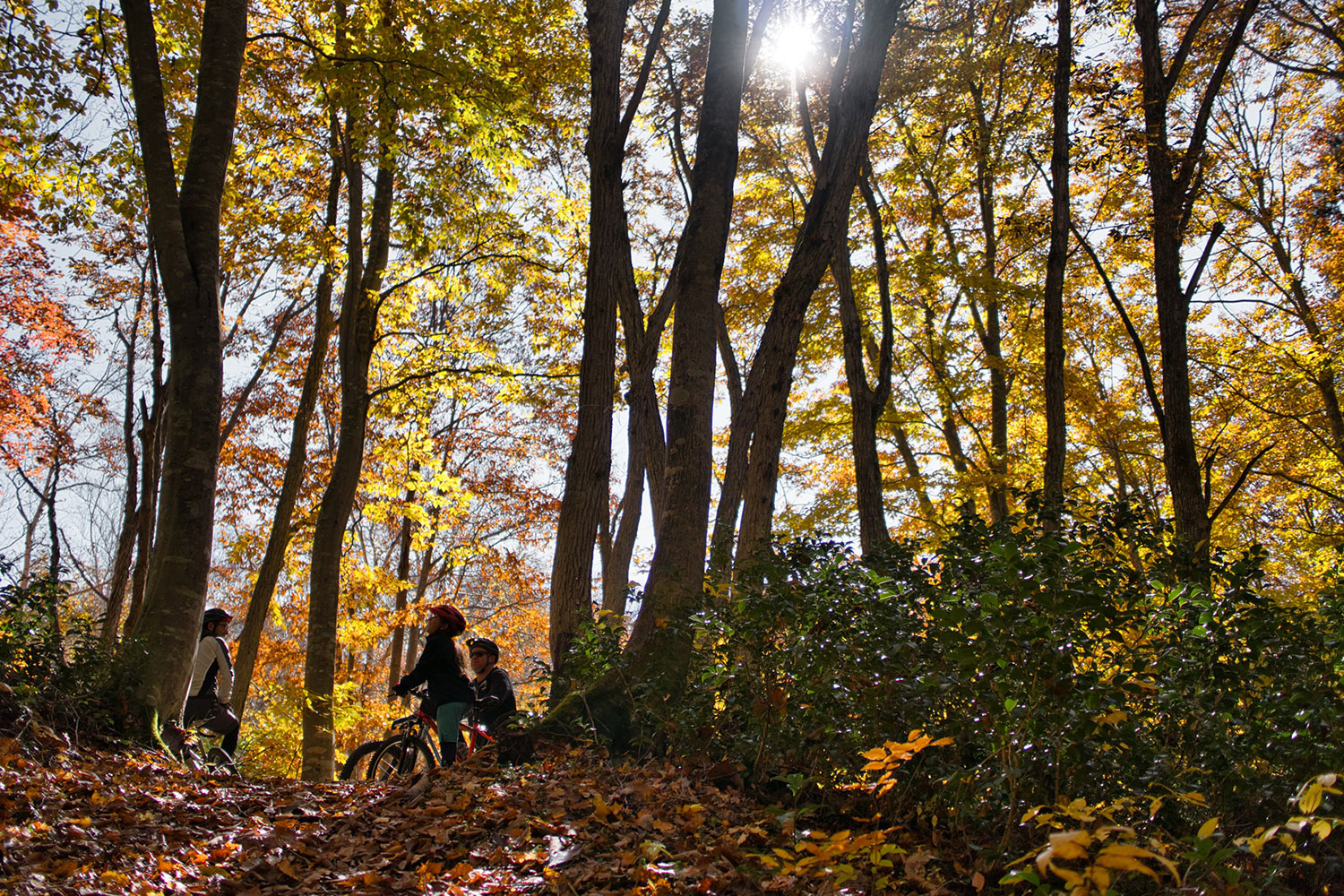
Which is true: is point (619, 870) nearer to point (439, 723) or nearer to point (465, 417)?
point (439, 723)

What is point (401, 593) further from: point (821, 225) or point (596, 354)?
point (821, 225)

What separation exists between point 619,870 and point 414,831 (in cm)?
139

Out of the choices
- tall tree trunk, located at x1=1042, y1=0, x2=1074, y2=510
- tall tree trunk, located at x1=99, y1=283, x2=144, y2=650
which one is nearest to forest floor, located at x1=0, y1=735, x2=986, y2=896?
tall tree trunk, located at x1=1042, y1=0, x2=1074, y2=510

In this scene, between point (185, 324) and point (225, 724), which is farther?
point (225, 724)

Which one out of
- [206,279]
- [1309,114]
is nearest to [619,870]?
[206,279]

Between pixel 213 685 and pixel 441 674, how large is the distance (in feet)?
8.64

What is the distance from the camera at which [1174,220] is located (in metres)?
9.57

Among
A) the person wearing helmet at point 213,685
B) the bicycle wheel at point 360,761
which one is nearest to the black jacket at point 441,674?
the bicycle wheel at point 360,761

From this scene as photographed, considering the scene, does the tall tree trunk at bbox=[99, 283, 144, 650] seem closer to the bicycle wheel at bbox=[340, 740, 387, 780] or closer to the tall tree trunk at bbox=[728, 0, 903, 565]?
the bicycle wheel at bbox=[340, 740, 387, 780]

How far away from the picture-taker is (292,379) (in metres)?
17.8

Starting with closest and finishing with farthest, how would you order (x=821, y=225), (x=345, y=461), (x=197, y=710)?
1. (x=197, y=710)
2. (x=821, y=225)
3. (x=345, y=461)

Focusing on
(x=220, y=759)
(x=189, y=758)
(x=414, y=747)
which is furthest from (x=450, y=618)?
(x=220, y=759)

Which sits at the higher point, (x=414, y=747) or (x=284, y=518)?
(x=284, y=518)

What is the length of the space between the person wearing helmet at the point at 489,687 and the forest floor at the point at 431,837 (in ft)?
4.63
